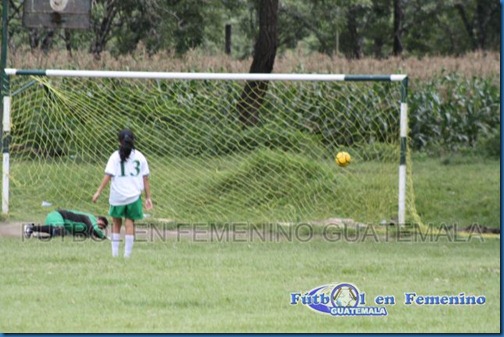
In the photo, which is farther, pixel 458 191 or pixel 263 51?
pixel 263 51

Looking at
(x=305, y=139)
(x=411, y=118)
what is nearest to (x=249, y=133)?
(x=305, y=139)

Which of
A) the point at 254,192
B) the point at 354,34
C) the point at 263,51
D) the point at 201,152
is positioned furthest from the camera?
the point at 354,34

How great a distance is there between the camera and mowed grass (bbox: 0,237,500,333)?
925cm

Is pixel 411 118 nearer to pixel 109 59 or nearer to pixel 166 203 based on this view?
pixel 109 59

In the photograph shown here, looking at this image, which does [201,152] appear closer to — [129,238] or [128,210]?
[128,210]

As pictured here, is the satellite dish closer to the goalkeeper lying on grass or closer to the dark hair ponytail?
the goalkeeper lying on grass

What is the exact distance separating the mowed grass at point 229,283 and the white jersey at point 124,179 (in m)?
0.64

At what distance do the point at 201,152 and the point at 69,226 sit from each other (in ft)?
14.2

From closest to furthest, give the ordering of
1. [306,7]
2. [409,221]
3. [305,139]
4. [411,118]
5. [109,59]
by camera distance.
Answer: [409,221]
[305,139]
[411,118]
[109,59]
[306,7]

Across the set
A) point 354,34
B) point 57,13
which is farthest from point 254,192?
point 354,34

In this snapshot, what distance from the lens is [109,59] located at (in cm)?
2703

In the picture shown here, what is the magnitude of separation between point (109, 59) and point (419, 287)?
16.9 m

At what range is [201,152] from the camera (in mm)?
19094

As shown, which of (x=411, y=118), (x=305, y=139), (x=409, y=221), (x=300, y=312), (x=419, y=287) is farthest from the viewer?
(x=411, y=118)
